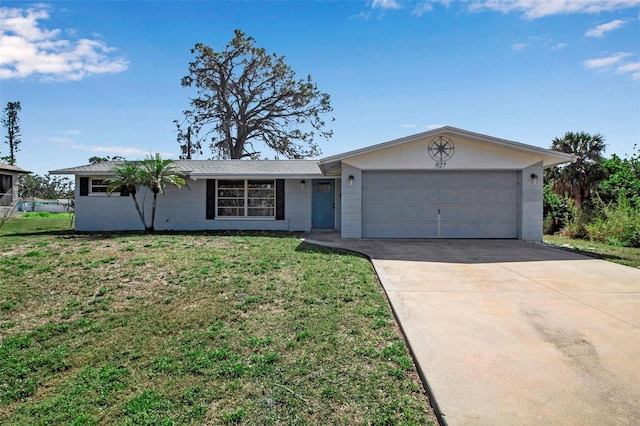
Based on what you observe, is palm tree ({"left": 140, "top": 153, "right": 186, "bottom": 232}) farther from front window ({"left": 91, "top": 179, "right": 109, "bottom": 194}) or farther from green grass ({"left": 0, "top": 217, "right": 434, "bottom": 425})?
green grass ({"left": 0, "top": 217, "right": 434, "bottom": 425})

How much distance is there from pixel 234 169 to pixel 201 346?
38.1 feet

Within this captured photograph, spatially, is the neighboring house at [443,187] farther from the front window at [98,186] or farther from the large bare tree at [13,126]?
the large bare tree at [13,126]

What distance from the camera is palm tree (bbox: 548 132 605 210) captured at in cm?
1812

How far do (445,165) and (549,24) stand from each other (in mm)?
4453

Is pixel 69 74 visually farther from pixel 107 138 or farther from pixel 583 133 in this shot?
pixel 583 133

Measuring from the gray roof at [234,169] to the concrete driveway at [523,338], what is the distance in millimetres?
7754

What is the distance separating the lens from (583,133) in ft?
61.9

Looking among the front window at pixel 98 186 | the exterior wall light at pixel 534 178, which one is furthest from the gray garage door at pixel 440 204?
the front window at pixel 98 186

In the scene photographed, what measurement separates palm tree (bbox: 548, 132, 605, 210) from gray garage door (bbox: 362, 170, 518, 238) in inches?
360

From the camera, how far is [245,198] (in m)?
14.8

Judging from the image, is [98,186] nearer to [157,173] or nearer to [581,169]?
[157,173]

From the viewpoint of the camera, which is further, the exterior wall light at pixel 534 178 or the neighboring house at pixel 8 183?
the neighboring house at pixel 8 183

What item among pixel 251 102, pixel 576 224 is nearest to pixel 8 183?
pixel 251 102

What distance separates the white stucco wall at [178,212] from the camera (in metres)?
14.6
